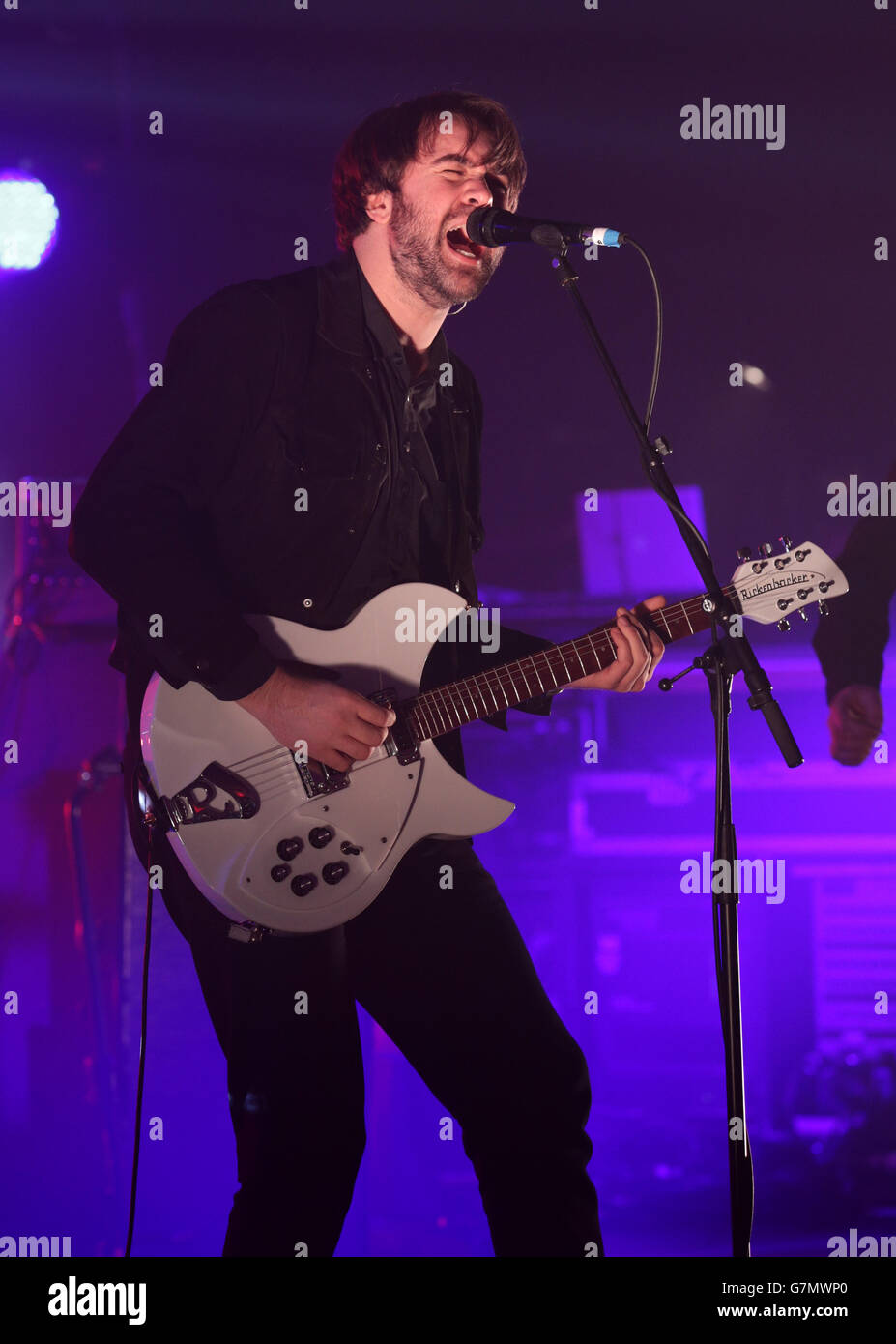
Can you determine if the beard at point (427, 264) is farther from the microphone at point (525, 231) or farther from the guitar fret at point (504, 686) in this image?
the guitar fret at point (504, 686)

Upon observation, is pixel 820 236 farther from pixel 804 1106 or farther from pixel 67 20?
pixel 804 1106

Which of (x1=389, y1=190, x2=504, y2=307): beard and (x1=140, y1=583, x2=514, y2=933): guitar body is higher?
(x1=389, y1=190, x2=504, y2=307): beard

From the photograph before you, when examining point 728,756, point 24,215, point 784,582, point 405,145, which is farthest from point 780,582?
point 24,215

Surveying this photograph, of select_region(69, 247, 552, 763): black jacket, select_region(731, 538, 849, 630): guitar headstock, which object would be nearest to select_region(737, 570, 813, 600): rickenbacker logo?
select_region(731, 538, 849, 630): guitar headstock

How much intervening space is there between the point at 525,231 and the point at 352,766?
3.65 ft

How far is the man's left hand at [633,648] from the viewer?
8.02ft

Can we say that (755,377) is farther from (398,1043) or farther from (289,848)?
(398,1043)

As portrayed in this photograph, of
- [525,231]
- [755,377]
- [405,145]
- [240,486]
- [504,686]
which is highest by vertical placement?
[405,145]

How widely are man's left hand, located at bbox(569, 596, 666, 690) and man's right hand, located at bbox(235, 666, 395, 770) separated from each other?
0.51 m

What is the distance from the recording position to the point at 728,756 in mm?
2004

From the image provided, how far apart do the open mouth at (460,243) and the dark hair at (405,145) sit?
0.12 meters

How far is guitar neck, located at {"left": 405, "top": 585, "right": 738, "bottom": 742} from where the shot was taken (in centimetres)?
248

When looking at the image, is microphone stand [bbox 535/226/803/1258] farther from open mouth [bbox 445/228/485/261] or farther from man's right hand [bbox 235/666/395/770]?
man's right hand [bbox 235/666/395/770]

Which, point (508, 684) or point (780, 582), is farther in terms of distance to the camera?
point (508, 684)
